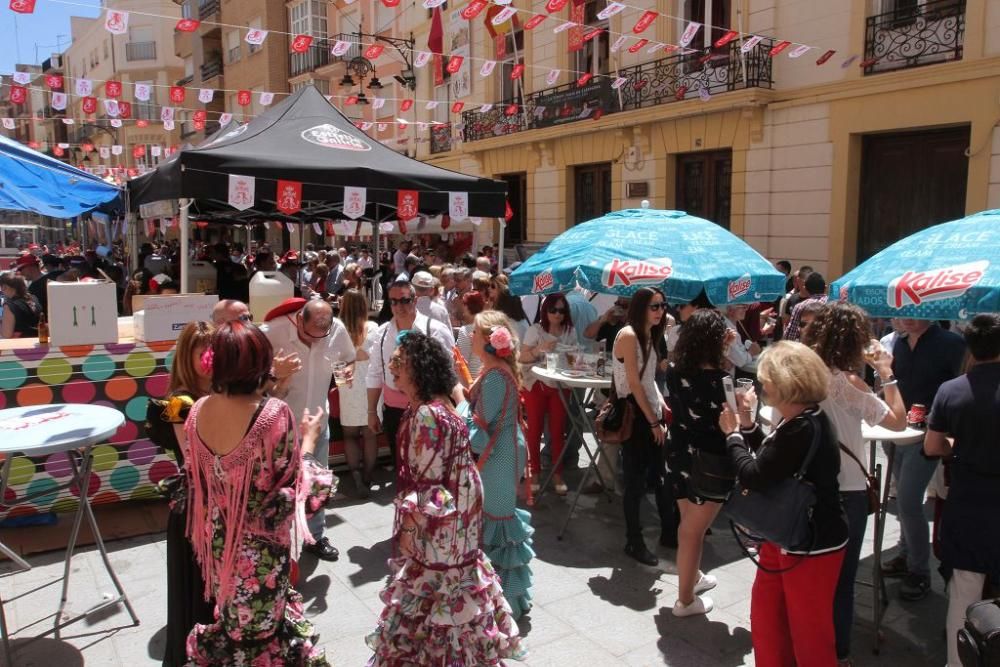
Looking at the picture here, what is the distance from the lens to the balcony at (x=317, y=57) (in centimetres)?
2629

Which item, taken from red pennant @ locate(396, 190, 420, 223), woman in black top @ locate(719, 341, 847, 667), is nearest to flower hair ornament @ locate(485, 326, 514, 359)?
woman in black top @ locate(719, 341, 847, 667)

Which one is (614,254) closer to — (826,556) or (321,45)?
(826,556)

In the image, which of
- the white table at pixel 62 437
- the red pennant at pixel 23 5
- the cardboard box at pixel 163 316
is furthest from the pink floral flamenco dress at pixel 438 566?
the red pennant at pixel 23 5

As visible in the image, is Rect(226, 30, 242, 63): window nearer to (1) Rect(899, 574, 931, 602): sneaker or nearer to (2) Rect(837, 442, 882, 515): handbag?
(1) Rect(899, 574, 931, 602): sneaker

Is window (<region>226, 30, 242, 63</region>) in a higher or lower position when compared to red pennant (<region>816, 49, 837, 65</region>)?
higher

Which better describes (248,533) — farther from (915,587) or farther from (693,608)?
(915,587)

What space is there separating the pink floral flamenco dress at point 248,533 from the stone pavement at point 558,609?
0.87m

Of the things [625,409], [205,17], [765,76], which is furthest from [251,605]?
[205,17]

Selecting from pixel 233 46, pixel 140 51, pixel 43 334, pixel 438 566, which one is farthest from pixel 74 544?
pixel 140 51

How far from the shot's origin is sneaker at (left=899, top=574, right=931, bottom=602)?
384cm

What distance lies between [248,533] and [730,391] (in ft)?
7.10

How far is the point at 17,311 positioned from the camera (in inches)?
259

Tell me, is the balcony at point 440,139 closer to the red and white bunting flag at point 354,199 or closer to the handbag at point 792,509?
the red and white bunting flag at point 354,199

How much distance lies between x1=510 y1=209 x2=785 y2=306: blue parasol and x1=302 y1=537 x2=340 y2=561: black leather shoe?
251cm
